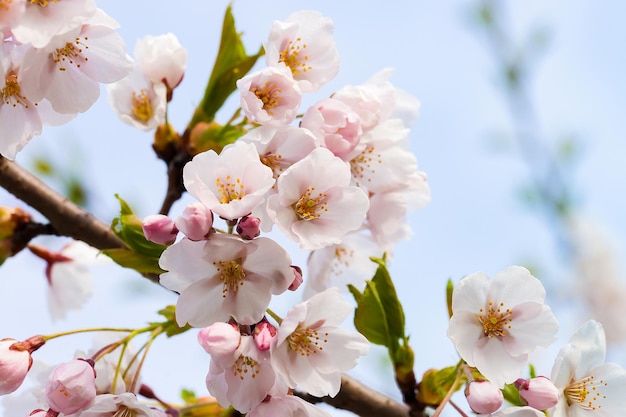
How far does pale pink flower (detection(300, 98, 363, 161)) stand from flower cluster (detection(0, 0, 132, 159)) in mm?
312

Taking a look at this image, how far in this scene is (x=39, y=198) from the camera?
1630 mm

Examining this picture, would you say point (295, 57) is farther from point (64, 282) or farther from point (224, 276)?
point (64, 282)

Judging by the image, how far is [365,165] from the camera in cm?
148

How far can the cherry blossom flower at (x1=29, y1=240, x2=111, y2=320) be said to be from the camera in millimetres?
1982

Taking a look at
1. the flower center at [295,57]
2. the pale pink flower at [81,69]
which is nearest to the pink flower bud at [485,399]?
the flower center at [295,57]

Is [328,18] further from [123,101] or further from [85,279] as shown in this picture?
[85,279]

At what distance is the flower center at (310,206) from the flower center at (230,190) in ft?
0.32

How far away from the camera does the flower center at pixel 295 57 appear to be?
1.41 m

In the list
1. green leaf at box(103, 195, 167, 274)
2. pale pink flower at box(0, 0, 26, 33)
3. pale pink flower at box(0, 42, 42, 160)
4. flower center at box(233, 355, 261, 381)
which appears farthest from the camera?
green leaf at box(103, 195, 167, 274)

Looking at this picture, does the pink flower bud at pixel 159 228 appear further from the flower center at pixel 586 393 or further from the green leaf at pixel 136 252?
the flower center at pixel 586 393

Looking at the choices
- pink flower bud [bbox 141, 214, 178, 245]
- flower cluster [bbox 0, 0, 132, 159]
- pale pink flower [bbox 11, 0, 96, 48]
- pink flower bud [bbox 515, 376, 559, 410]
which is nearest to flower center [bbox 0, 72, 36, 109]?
flower cluster [bbox 0, 0, 132, 159]


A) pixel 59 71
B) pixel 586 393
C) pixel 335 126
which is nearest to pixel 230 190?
pixel 335 126

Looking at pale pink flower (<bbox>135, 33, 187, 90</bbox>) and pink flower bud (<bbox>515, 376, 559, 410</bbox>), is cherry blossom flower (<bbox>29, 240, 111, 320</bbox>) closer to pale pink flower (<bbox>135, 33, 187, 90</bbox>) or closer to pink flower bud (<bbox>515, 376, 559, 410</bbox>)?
pale pink flower (<bbox>135, 33, 187, 90</bbox>)

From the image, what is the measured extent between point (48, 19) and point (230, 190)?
35 centimetres
